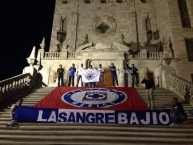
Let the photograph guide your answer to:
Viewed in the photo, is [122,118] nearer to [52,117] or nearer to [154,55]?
[52,117]

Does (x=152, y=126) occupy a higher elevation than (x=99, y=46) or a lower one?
lower

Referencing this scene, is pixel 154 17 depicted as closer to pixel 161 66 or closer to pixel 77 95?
pixel 161 66

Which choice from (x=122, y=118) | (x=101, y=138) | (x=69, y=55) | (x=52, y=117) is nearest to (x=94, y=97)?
(x=122, y=118)

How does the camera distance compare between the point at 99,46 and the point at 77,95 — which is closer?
the point at 77,95

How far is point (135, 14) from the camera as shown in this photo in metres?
34.1

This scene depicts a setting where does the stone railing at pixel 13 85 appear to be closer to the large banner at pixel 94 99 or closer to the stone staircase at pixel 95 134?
the large banner at pixel 94 99

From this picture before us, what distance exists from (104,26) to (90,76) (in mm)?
16177

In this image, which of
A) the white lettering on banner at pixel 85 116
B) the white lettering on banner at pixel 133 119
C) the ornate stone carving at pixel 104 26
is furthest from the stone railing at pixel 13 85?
the ornate stone carving at pixel 104 26

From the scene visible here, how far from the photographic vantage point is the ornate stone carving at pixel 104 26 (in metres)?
33.2

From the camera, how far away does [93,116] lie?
1114cm

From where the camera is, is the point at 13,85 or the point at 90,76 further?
the point at 90,76

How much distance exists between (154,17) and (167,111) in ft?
81.8

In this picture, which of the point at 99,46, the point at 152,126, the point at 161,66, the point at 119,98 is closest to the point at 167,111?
the point at 152,126

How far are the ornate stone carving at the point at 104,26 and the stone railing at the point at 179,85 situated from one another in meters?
16.6
